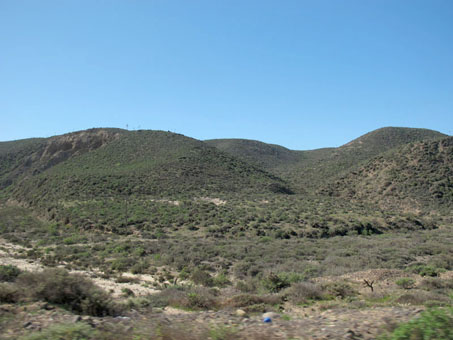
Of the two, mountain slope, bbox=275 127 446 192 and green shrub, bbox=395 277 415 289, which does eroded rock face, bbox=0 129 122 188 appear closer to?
mountain slope, bbox=275 127 446 192

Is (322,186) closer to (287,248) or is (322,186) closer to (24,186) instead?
(287,248)

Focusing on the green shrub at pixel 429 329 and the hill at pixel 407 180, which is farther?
the hill at pixel 407 180

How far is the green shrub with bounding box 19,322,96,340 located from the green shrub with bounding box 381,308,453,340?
447cm

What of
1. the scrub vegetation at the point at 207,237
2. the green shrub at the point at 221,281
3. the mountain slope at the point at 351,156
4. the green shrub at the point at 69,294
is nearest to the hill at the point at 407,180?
the scrub vegetation at the point at 207,237

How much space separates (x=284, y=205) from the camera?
106ft

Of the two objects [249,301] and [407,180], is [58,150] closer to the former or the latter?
[407,180]

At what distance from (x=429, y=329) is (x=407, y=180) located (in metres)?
45.8

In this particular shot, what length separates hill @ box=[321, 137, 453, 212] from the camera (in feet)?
128

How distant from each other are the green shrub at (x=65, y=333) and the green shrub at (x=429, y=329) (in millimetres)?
4466

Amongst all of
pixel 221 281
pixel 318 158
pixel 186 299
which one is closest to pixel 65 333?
pixel 186 299

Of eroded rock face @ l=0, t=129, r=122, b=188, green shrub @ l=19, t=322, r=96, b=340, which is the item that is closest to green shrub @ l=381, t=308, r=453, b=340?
green shrub @ l=19, t=322, r=96, b=340

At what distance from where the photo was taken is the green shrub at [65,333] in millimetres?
4605

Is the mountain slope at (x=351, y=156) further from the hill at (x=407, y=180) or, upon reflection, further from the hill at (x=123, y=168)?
the hill at (x=123, y=168)

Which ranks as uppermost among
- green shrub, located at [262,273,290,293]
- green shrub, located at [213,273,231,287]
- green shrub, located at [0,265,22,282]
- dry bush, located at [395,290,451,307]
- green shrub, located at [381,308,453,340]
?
green shrub, located at [381,308,453,340]
